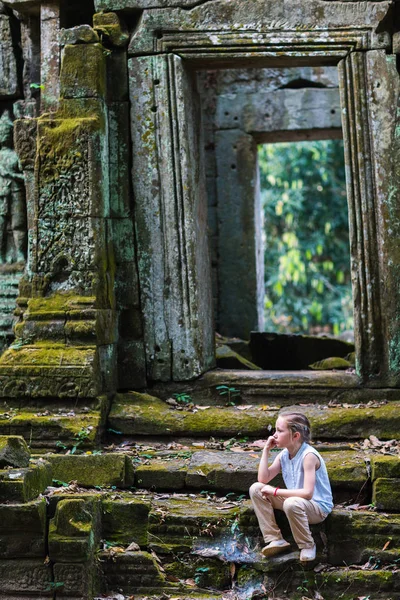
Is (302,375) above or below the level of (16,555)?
above

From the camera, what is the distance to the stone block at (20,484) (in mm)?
4840

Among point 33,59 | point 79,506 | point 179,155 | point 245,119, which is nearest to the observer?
point 79,506

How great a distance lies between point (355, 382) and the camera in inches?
281

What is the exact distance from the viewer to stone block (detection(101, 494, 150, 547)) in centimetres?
514

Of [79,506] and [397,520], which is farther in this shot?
[397,520]

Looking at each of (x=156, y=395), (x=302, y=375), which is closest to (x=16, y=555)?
(x=156, y=395)

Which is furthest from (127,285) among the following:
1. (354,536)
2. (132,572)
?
(354,536)

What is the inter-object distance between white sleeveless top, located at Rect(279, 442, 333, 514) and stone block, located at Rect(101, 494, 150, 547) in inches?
32.9

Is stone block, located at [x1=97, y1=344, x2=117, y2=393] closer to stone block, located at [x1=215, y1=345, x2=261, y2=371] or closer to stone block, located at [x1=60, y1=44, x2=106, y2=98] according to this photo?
stone block, located at [x1=215, y1=345, x2=261, y2=371]

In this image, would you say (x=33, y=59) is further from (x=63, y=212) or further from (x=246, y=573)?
(x=246, y=573)

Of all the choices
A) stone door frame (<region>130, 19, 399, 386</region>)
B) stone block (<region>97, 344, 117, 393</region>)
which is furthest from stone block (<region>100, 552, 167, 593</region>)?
stone door frame (<region>130, 19, 399, 386</region>)

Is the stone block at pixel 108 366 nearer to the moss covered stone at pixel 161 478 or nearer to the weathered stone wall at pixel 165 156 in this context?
the weathered stone wall at pixel 165 156

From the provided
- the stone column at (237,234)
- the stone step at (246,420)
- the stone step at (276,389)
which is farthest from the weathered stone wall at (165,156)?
the stone column at (237,234)

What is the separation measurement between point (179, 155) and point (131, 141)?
17.5 inches
